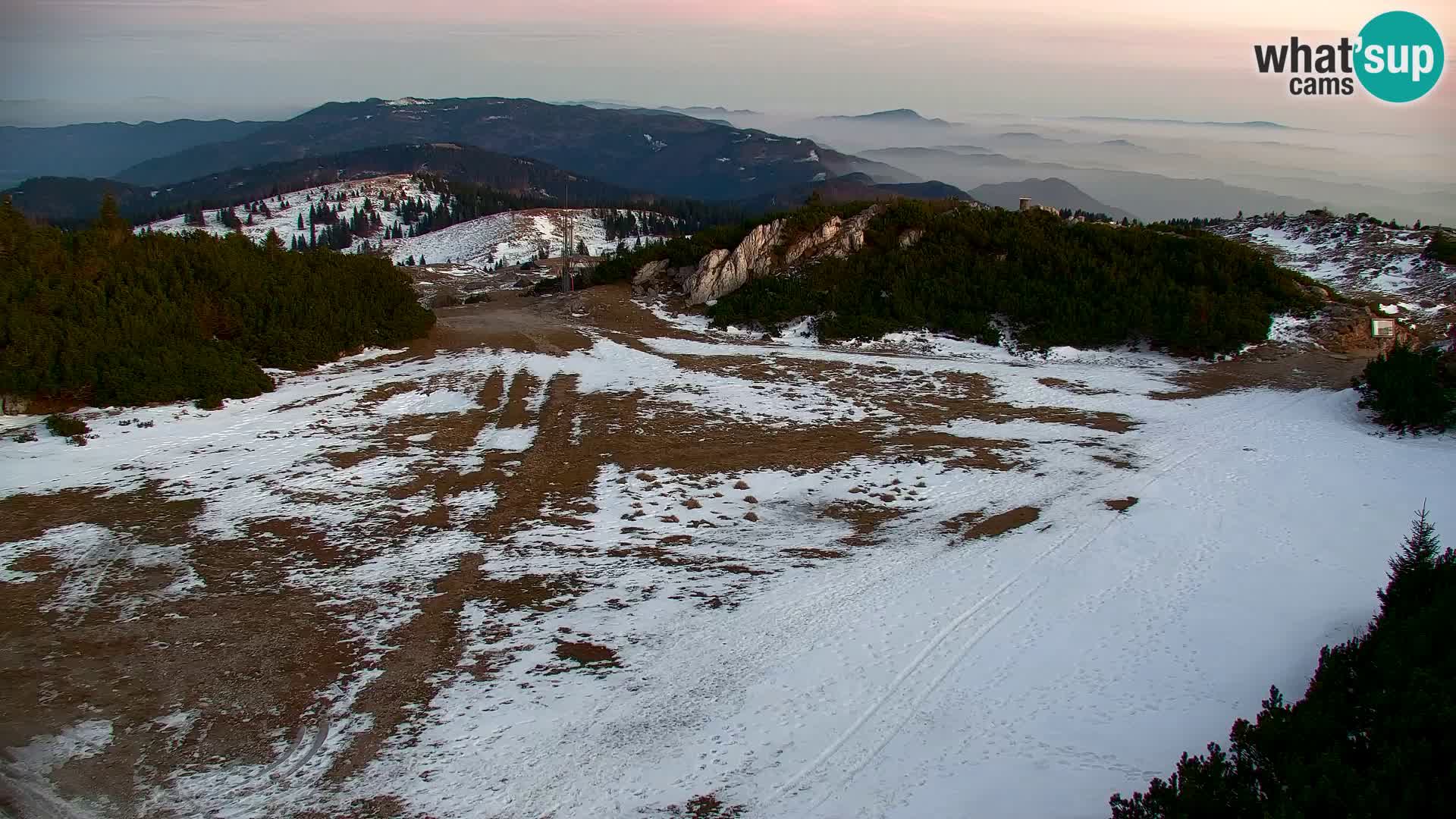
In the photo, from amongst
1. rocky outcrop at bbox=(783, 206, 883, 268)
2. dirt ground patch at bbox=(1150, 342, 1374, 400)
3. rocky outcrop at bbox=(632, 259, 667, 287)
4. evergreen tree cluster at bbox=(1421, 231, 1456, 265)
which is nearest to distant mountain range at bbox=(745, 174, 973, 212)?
rocky outcrop at bbox=(783, 206, 883, 268)

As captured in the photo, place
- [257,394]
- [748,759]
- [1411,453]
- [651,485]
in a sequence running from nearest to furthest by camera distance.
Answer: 1. [748,759]
2. [651,485]
3. [1411,453]
4. [257,394]

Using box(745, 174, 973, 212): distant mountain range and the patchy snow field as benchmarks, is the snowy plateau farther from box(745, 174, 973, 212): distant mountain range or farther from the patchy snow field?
the patchy snow field

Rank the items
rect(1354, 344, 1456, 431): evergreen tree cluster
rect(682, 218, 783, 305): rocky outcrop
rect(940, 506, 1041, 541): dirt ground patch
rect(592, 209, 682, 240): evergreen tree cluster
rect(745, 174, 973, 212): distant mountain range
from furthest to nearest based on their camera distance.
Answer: rect(592, 209, 682, 240): evergreen tree cluster, rect(745, 174, 973, 212): distant mountain range, rect(682, 218, 783, 305): rocky outcrop, rect(1354, 344, 1456, 431): evergreen tree cluster, rect(940, 506, 1041, 541): dirt ground patch

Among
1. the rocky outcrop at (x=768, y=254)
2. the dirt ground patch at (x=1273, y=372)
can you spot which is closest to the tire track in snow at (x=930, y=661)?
the dirt ground patch at (x=1273, y=372)

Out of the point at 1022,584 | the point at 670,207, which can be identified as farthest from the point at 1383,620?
the point at 670,207

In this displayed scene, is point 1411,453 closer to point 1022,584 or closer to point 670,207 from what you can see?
point 1022,584

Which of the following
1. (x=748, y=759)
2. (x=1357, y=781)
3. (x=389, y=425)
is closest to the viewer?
(x=1357, y=781)
